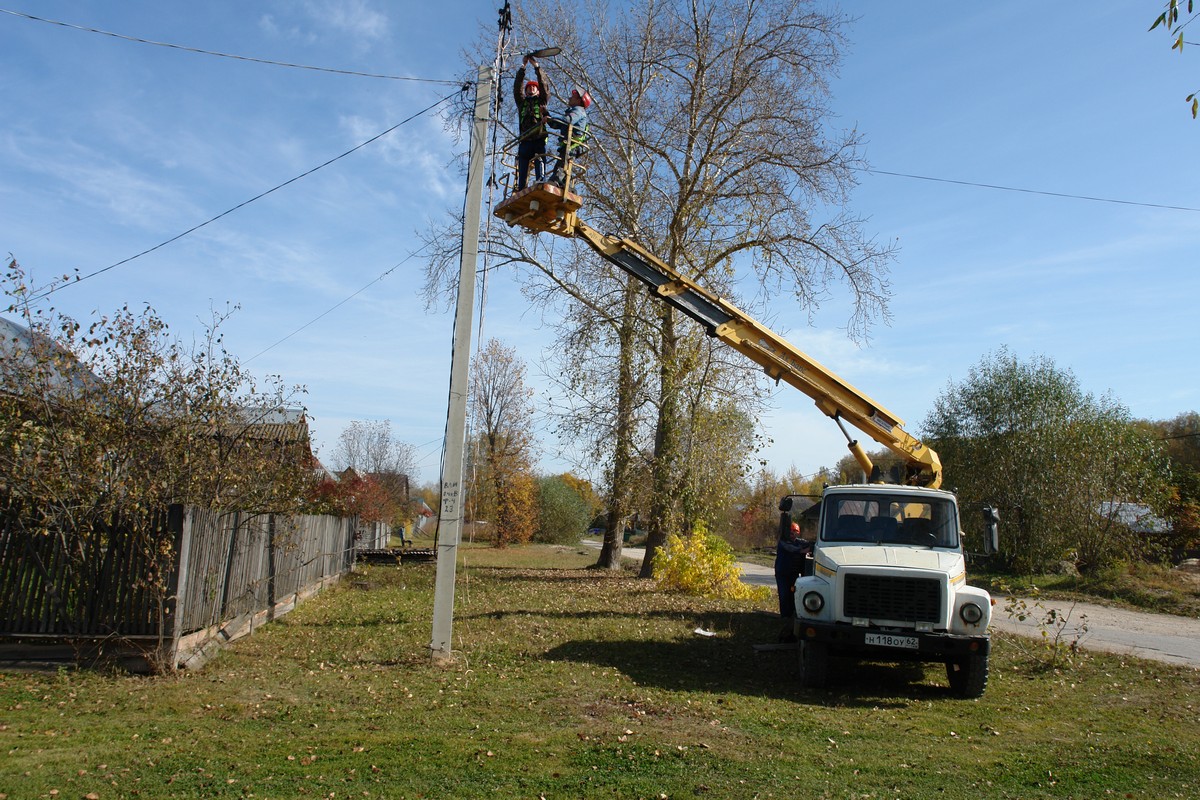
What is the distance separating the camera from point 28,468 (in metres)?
8.36

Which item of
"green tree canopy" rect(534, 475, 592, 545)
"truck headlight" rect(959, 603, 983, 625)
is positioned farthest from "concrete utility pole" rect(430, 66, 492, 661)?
"green tree canopy" rect(534, 475, 592, 545)

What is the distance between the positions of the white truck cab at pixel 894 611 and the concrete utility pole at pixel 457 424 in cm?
414

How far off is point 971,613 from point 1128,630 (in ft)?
32.5

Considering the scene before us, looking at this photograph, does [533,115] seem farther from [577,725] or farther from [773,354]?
[577,725]

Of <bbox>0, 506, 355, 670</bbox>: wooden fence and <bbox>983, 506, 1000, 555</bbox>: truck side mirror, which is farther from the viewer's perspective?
<bbox>983, 506, 1000, 555</bbox>: truck side mirror

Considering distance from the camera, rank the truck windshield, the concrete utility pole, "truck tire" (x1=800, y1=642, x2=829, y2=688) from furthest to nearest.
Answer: the truck windshield → the concrete utility pole → "truck tire" (x1=800, y1=642, x2=829, y2=688)

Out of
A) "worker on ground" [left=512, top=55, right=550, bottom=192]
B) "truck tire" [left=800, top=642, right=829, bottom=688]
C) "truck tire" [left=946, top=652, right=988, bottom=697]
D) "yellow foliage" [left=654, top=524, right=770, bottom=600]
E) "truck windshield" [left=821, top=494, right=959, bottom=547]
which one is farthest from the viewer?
"yellow foliage" [left=654, top=524, right=770, bottom=600]

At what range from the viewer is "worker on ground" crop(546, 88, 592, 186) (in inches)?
396

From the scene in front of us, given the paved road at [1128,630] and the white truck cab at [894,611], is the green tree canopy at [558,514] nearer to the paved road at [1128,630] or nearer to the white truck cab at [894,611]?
the paved road at [1128,630]

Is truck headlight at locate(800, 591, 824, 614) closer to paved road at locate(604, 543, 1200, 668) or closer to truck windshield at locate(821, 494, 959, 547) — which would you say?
truck windshield at locate(821, 494, 959, 547)

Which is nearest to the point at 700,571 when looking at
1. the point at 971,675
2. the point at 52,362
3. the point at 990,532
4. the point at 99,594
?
the point at 990,532

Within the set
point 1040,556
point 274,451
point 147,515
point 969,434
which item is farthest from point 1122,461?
point 147,515

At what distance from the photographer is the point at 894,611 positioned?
9.15 meters

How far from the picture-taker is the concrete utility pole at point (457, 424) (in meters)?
9.79
